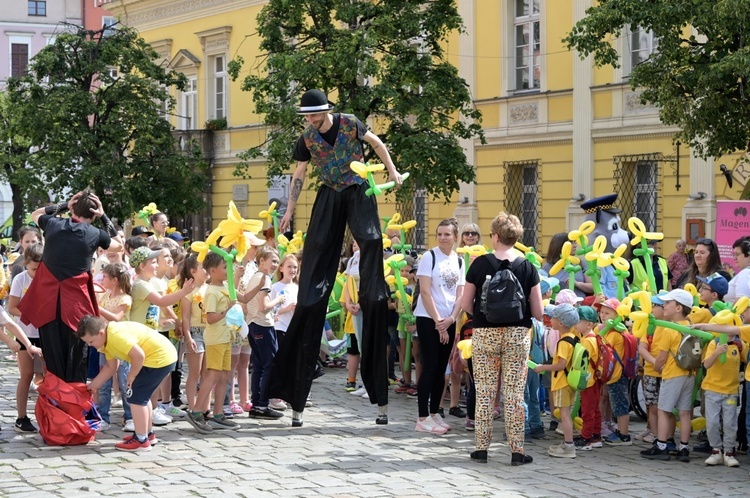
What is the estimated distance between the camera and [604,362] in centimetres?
982

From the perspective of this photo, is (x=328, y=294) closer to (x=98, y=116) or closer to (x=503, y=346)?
(x=503, y=346)

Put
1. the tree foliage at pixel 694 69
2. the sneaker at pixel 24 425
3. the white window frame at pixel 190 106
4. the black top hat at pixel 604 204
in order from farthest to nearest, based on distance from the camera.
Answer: the white window frame at pixel 190 106, the tree foliage at pixel 694 69, the black top hat at pixel 604 204, the sneaker at pixel 24 425

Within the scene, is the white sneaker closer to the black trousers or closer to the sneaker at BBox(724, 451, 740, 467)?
the sneaker at BBox(724, 451, 740, 467)

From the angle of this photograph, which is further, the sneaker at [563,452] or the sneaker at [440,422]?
the sneaker at [440,422]

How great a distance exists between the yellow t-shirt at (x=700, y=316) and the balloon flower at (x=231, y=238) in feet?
11.2

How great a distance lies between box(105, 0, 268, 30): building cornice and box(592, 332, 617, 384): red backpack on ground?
25.1 m

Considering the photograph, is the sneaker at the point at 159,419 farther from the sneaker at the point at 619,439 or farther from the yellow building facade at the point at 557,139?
the yellow building facade at the point at 557,139

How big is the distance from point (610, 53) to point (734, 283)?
25.2 ft

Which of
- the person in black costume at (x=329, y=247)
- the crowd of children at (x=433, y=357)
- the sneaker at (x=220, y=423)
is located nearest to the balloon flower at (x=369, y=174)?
the person in black costume at (x=329, y=247)

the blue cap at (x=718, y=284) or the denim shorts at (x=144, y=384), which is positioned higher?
the blue cap at (x=718, y=284)

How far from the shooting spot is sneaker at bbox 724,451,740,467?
29.8 feet

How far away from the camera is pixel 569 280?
11.3 m

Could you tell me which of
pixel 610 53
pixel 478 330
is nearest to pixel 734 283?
pixel 478 330

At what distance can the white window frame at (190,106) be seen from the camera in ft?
122
